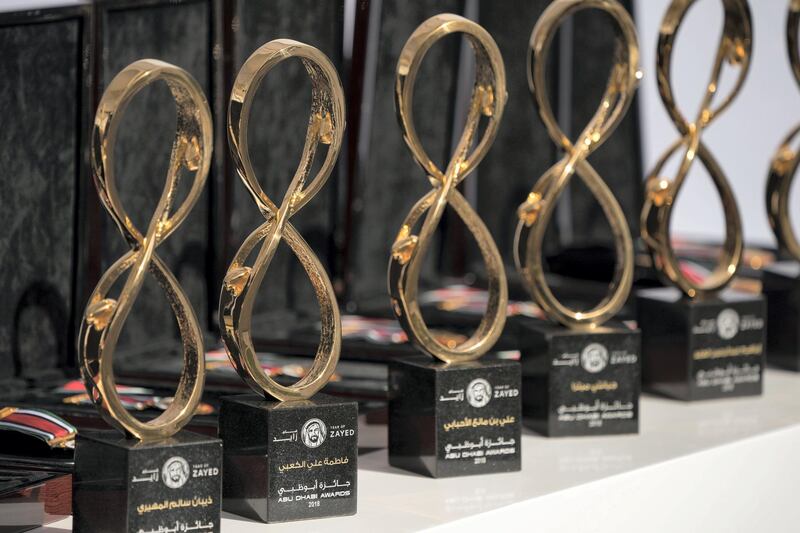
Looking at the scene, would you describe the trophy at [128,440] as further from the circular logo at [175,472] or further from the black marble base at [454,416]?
the black marble base at [454,416]

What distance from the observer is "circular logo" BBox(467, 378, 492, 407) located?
84cm

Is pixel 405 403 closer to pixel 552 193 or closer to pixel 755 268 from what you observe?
pixel 552 193

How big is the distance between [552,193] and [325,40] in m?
0.32

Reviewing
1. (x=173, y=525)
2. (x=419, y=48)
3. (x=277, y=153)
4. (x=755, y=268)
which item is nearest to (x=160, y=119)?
(x=277, y=153)

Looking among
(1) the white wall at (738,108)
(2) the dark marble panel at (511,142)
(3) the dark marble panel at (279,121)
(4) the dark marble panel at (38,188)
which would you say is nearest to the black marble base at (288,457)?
(4) the dark marble panel at (38,188)

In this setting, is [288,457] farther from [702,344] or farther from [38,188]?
[702,344]

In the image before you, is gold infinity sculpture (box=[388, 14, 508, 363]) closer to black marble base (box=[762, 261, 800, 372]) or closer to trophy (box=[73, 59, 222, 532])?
trophy (box=[73, 59, 222, 532])

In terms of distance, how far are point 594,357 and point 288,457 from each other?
0.30m

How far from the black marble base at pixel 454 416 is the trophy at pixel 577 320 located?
96mm

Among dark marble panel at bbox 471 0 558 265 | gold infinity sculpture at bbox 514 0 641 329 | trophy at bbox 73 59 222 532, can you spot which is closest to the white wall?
dark marble panel at bbox 471 0 558 265

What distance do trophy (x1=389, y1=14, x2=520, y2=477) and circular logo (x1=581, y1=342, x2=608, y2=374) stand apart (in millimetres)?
101

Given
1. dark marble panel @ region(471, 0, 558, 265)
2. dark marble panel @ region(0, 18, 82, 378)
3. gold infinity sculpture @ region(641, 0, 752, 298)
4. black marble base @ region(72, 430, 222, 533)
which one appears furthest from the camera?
dark marble panel @ region(471, 0, 558, 265)

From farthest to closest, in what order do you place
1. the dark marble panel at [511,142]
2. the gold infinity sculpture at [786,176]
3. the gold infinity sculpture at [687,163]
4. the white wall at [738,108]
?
the white wall at [738,108] < the dark marble panel at [511,142] < the gold infinity sculpture at [786,176] < the gold infinity sculpture at [687,163]

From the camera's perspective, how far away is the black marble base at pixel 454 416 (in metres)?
0.83
